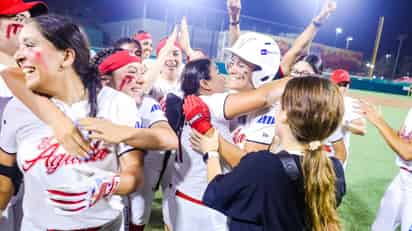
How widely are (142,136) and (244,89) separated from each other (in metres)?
0.92

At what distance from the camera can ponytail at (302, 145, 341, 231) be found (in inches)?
63.2

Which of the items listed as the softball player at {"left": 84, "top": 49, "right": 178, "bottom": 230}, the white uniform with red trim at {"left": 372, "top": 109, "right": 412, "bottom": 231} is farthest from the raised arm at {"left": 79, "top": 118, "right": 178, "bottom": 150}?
the white uniform with red trim at {"left": 372, "top": 109, "right": 412, "bottom": 231}

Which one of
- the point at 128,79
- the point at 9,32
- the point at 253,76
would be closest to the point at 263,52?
the point at 253,76

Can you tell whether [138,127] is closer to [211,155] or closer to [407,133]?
[211,155]

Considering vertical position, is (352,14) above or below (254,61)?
above

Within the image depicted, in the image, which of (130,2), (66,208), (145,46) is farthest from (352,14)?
(66,208)

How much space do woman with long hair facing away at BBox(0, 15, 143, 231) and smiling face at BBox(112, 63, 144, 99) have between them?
94cm

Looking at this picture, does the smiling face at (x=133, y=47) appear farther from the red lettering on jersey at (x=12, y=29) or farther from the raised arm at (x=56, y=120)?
the raised arm at (x=56, y=120)

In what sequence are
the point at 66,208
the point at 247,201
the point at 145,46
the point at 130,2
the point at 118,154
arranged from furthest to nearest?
the point at 130,2 < the point at 145,46 < the point at 118,154 < the point at 247,201 < the point at 66,208

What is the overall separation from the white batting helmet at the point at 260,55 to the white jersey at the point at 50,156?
973 millimetres

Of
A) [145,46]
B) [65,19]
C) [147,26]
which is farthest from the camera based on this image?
[147,26]

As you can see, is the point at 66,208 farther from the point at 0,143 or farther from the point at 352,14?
the point at 352,14

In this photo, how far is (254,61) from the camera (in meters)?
2.38

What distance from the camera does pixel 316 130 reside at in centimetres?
167
